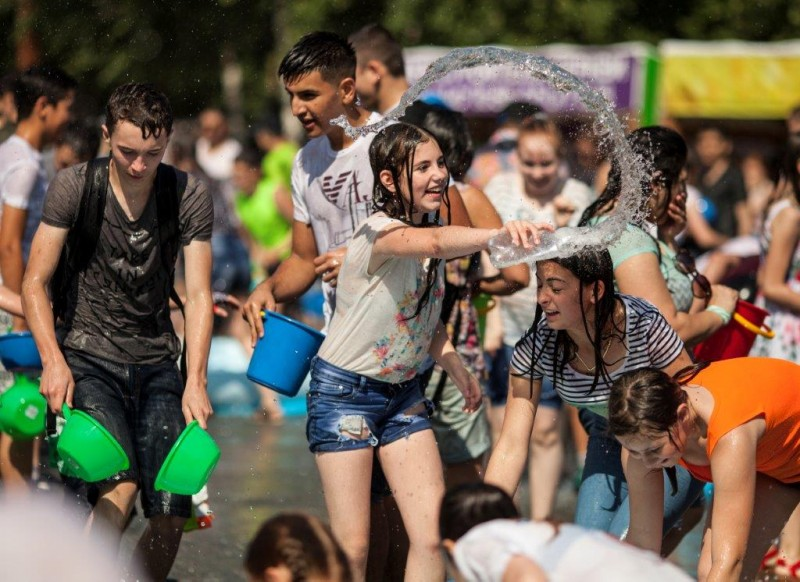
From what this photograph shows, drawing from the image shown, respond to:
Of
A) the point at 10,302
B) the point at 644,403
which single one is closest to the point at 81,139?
the point at 10,302

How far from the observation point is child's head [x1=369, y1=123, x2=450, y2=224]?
179 inches

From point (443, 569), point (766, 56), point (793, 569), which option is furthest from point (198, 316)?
point (766, 56)

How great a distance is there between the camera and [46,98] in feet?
21.3

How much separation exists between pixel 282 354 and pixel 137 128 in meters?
0.98

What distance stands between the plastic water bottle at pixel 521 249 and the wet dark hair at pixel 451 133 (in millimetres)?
1803

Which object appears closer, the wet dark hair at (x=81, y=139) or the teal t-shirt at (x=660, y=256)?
the teal t-shirt at (x=660, y=256)

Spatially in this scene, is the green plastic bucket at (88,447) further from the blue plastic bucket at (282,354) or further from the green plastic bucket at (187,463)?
the blue plastic bucket at (282,354)

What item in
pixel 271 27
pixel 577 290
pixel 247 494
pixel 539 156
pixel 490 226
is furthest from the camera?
pixel 271 27

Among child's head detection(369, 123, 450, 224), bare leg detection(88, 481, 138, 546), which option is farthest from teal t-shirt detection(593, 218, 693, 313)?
bare leg detection(88, 481, 138, 546)

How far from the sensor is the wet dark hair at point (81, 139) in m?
6.52

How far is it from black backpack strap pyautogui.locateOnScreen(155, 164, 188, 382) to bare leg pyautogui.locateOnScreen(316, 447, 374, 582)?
884 mm

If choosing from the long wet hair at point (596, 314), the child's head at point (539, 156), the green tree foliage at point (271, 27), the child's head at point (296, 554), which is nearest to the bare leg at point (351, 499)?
the long wet hair at point (596, 314)

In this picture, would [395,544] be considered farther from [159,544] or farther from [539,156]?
[539,156]

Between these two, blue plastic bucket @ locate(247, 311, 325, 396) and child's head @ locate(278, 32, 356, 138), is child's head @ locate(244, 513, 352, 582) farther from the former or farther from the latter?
child's head @ locate(278, 32, 356, 138)
